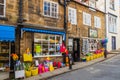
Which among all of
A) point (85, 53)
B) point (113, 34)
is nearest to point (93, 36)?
point (85, 53)

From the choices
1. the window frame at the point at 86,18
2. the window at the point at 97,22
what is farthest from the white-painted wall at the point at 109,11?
the window frame at the point at 86,18

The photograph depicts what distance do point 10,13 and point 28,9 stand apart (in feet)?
6.21

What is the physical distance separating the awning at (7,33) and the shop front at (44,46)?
110 cm

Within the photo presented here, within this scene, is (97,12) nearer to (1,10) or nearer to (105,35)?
(105,35)

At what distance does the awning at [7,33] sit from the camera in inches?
554

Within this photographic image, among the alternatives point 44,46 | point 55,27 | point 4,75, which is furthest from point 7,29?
point 55,27

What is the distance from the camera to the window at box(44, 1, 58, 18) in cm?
1897

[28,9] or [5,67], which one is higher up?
[28,9]

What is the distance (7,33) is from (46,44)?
4.86 m

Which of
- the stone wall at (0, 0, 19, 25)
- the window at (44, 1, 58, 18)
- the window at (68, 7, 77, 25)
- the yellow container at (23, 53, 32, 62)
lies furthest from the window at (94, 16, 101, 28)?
the stone wall at (0, 0, 19, 25)

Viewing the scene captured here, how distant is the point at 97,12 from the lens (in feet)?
94.1

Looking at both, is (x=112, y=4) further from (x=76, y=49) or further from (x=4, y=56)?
(x=4, y=56)

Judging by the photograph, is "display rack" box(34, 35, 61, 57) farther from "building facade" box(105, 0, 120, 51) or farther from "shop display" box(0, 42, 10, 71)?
"building facade" box(105, 0, 120, 51)

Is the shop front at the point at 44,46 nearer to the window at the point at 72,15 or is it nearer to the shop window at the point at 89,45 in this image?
the window at the point at 72,15
